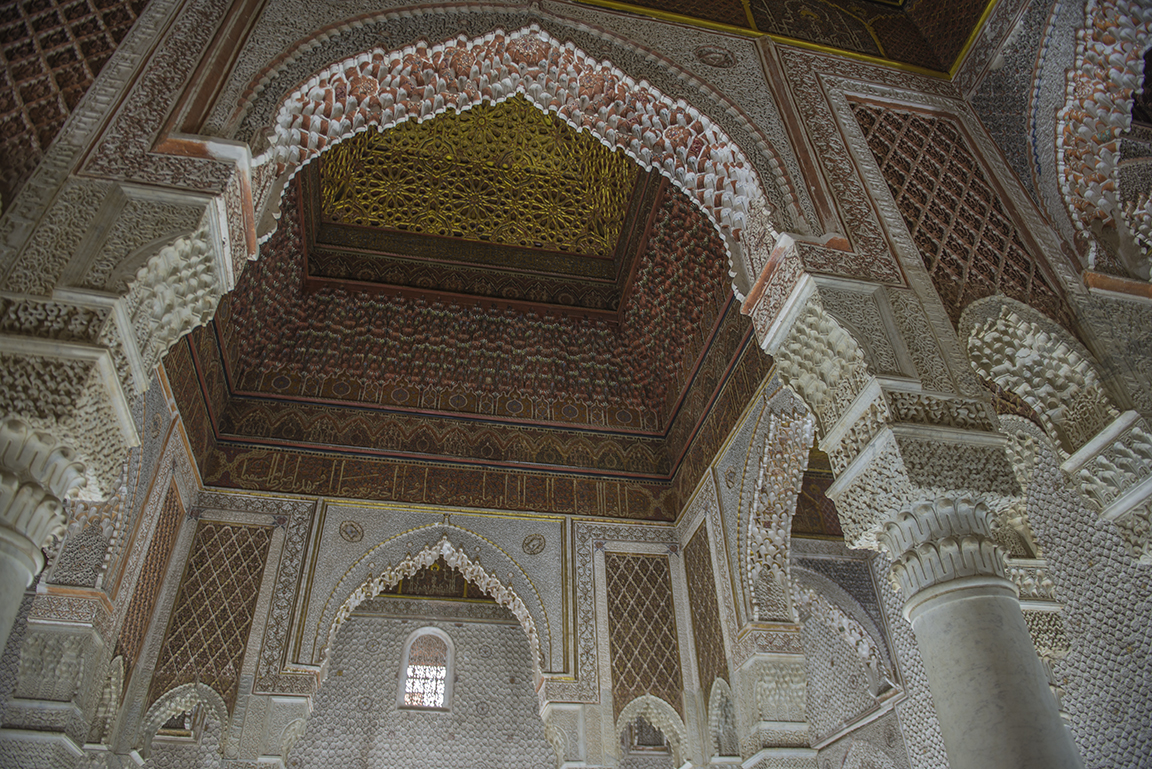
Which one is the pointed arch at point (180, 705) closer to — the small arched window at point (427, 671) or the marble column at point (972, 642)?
the small arched window at point (427, 671)

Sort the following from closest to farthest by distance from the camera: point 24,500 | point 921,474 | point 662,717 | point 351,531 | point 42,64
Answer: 1. point 24,500
2. point 921,474
3. point 42,64
4. point 662,717
5. point 351,531

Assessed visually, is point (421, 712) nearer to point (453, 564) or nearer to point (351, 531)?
point (453, 564)

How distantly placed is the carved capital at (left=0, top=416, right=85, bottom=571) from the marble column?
9.83 feet

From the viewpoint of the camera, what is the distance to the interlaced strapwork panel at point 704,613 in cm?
593

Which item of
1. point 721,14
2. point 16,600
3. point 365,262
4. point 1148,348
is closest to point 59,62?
point 16,600

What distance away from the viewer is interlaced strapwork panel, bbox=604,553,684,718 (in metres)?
6.15

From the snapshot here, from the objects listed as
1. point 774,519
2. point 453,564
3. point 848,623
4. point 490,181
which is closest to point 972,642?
point 774,519

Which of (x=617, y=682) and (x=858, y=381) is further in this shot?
(x=617, y=682)

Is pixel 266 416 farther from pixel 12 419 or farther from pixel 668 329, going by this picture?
pixel 12 419

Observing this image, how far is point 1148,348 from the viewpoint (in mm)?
3842

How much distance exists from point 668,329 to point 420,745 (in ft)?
16.5

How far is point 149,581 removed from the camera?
5484 mm

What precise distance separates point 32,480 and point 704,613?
484cm

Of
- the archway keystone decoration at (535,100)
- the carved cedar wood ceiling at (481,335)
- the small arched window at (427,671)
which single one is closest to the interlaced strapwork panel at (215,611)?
the carved cedar wood ceiling at (481,335)
